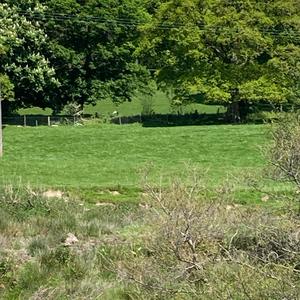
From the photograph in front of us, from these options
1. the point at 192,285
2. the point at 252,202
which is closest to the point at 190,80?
the point at 252,202

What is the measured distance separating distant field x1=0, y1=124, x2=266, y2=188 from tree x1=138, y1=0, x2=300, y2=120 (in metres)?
3.47

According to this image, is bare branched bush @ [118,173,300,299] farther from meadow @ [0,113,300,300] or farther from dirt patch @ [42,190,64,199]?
dirt patch @ [42,190,64,199]

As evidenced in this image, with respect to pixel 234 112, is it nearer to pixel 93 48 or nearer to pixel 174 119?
pixel 174 119

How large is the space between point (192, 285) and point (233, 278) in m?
1.13

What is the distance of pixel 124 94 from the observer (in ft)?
173

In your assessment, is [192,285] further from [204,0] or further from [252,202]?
[204,0]

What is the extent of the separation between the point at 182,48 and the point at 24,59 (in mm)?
10368

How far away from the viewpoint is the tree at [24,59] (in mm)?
43219

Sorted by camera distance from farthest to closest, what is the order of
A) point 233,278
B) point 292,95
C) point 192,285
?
point 292,95 → point 192,285 → point 233,278

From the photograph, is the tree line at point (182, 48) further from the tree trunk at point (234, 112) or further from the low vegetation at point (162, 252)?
the low vegetation at point (162, 252)

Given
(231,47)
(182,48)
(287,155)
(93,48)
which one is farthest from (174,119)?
(287,155)

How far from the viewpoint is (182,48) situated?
46.3m

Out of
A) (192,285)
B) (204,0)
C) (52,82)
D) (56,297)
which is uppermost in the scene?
(204,0)

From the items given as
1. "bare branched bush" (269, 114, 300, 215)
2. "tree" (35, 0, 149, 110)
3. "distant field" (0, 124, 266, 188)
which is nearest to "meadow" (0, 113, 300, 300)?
"distant field" (0, 124, 266, 188)
